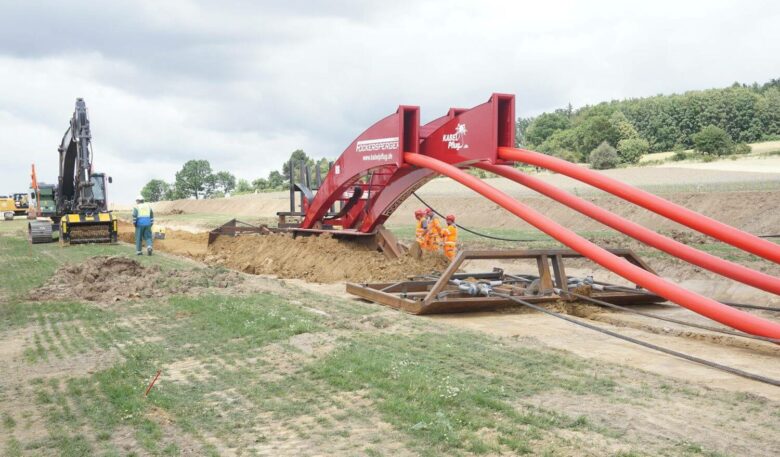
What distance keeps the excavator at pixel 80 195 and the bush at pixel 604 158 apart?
4435cm

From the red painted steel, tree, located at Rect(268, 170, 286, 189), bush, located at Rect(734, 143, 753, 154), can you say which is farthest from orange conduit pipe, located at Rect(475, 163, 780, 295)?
tree, located at Rect(268, 170, 286, 189)

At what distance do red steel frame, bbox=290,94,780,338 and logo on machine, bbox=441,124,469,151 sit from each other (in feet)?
0.05

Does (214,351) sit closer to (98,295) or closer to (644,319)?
(98,295)

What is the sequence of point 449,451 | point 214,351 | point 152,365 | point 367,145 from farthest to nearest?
1. point 367,145
2. point 214,351
3. point 152,365
4. point 449,451

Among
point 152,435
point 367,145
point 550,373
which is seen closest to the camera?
point 152,435

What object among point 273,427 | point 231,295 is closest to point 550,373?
point 273,427

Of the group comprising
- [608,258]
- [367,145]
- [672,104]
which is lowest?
[608,258]

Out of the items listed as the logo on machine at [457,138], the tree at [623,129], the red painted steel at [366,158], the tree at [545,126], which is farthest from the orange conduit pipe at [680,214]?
the tree at [545,126]

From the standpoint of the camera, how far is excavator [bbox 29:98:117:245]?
22.1m

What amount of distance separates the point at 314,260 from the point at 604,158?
50438 mm

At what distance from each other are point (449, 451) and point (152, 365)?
352 centimetres

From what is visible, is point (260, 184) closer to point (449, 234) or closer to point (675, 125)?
point (675, 125)

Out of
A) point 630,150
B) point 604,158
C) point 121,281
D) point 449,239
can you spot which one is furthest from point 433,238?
point 630,150

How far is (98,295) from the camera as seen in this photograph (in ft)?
36.1
